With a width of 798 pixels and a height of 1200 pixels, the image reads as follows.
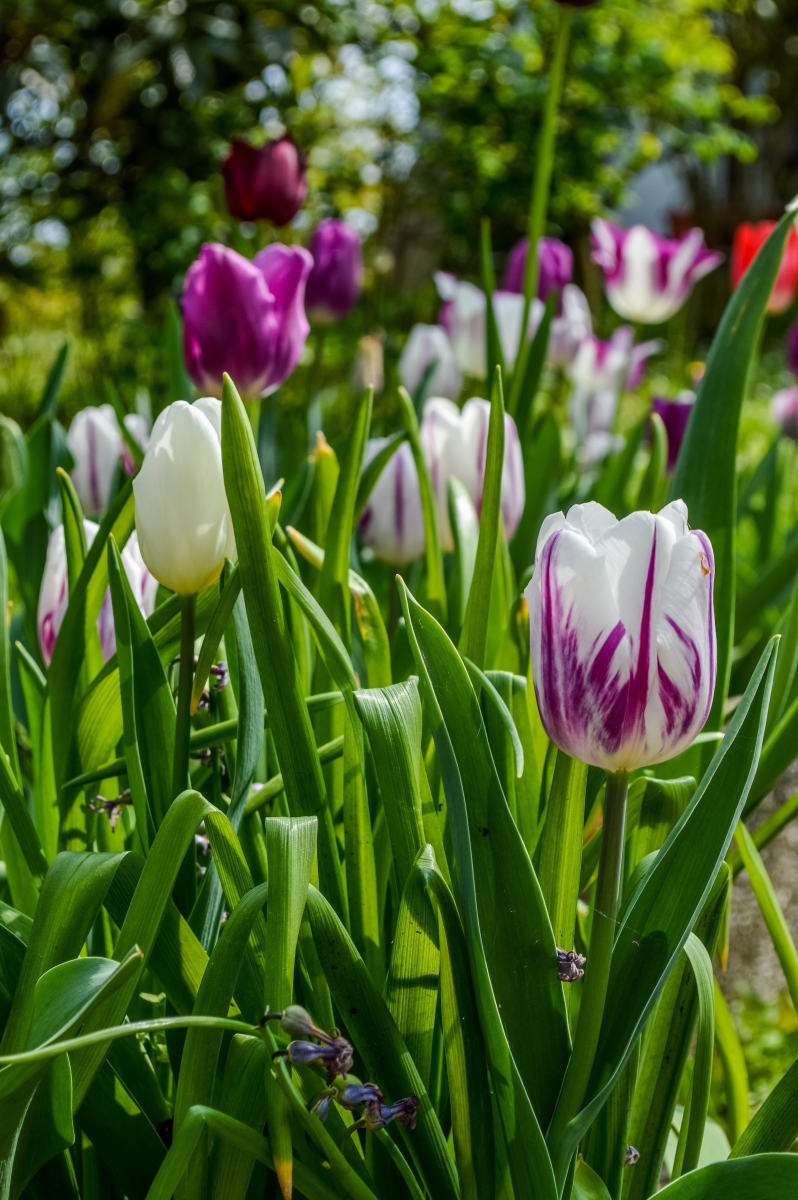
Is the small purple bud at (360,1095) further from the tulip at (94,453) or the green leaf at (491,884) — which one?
the tulip at (94,453)

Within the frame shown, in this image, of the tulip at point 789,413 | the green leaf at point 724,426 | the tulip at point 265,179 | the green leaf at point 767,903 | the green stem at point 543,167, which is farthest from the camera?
the tulip at point 789,413

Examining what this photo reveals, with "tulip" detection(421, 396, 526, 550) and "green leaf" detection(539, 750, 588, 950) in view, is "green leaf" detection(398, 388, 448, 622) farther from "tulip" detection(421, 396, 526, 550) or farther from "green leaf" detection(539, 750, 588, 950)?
"green leaf" detection(539, 750, 588, 950)

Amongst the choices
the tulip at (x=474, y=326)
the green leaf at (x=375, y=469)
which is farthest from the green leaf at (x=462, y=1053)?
the tulip at (x=474, y=326)

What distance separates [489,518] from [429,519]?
0.40 m

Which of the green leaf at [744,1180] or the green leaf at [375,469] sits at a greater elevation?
the green leaf at [375,469]

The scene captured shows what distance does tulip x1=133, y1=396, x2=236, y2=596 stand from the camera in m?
0.66

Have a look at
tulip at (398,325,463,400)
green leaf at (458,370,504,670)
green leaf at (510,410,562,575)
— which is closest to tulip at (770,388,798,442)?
tulip at (398,325,463,400)

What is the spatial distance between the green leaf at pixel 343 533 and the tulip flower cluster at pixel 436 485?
0.32 metres

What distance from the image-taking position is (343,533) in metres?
0.88

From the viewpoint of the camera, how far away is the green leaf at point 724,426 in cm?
105

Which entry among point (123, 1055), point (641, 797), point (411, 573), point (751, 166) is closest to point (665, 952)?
point (641, 797)

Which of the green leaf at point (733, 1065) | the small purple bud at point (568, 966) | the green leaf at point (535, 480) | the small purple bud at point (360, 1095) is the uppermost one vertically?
the small purple bud at point (568, 966)

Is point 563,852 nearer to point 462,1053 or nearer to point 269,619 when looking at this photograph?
point 462,1053

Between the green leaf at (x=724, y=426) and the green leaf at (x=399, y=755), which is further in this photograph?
the green leaf at (x=724, y=426)
